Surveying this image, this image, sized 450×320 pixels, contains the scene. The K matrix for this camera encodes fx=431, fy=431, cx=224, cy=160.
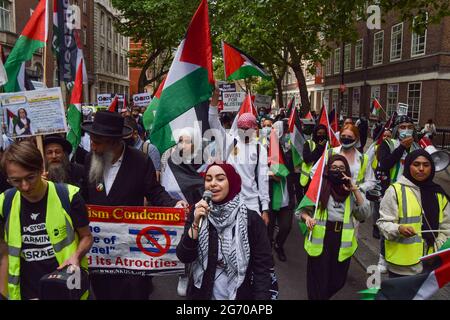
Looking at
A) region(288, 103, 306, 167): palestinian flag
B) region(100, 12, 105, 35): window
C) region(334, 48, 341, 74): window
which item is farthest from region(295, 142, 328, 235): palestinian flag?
region(100, 12, 105, 35): window

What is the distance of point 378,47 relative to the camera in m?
29.0

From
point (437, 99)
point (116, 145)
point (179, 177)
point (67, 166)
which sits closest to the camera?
point (116, 145)

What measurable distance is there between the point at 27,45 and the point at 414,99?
2229 centimetres

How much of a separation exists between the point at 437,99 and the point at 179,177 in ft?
67.9

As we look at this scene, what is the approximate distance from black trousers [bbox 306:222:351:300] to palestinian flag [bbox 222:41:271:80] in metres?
4.72

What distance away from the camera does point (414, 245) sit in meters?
3.53

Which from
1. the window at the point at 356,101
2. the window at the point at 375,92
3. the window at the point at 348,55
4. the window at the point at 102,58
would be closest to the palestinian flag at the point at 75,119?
the window at the point at 375,92

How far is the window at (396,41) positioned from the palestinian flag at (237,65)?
2047 centimetres

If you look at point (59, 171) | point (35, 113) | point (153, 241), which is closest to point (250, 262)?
point (153, 241)

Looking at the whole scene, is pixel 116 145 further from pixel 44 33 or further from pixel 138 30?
pixel 138 30

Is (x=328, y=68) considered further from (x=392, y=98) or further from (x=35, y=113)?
(x=35, y=113)

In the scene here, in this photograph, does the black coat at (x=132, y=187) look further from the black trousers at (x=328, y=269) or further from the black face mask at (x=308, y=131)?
the black face mask at (x=308, y=131)
